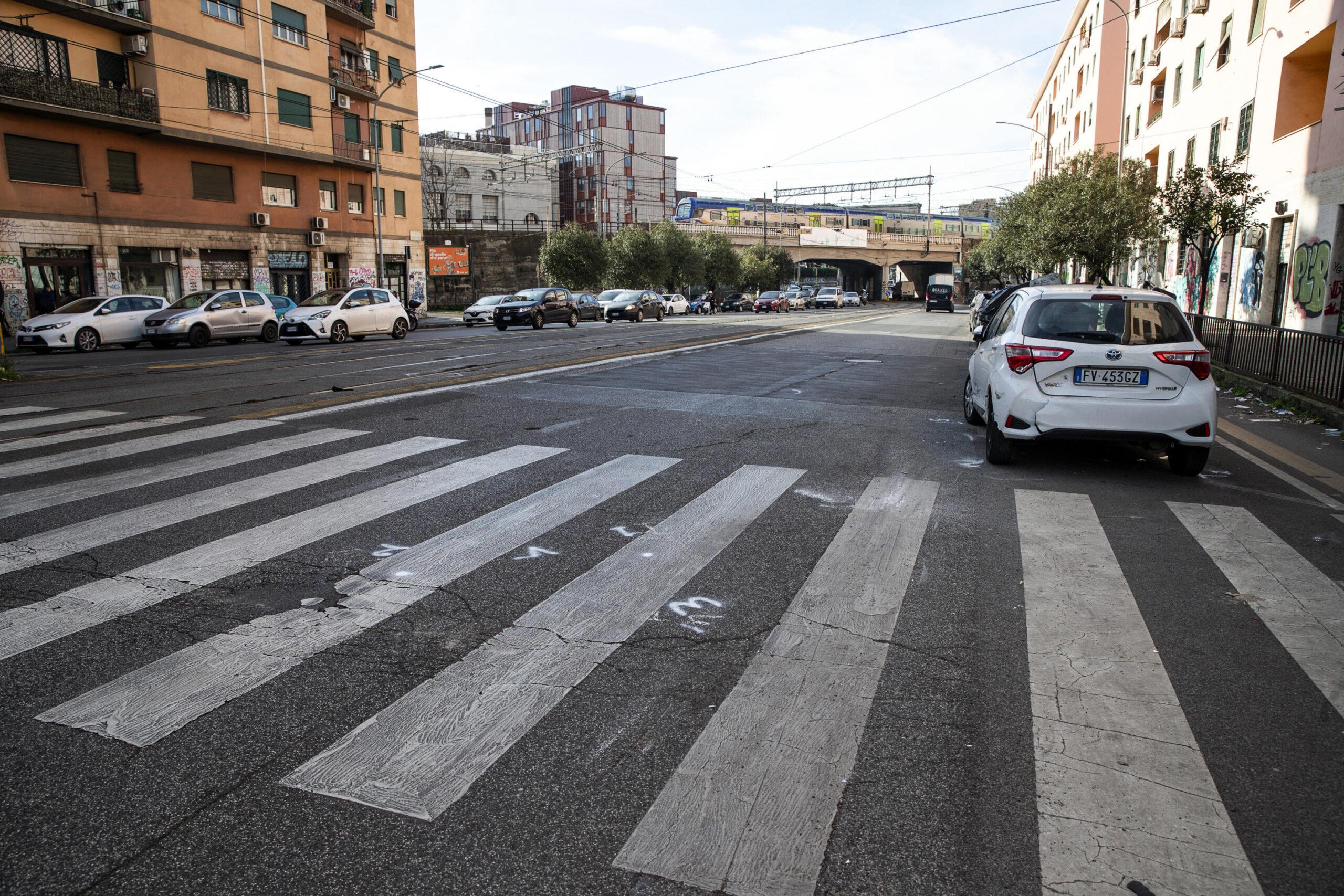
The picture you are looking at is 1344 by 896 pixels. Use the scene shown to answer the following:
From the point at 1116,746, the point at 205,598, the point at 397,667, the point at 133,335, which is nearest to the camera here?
the point at 1116,746

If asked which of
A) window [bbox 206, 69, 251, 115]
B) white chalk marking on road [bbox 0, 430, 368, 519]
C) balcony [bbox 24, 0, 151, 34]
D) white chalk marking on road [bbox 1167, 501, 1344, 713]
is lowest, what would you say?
white chalk marking on road [bbox 1167, 501, 1344, 713]

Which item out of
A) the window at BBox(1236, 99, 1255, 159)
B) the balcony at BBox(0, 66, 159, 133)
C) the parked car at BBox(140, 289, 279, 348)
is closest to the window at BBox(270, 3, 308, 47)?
the balcony at BBox(0, 66, 159, 133)

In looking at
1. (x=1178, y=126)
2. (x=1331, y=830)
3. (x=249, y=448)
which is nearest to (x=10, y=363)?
(x=249, y=448)

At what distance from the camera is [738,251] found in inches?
3521

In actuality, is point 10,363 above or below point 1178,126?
below

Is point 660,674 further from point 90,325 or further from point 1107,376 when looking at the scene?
point 90,325

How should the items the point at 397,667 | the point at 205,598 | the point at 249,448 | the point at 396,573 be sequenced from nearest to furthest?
1. the point at 397,667
2. the point at 205,598
3. the point at 396,573
4. the point at 249,448

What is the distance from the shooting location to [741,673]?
3600 millimetres

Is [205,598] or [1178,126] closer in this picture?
[205,598]

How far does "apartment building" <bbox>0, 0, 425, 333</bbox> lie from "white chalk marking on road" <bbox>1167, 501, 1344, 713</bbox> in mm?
30643

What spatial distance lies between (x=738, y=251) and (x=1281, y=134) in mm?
69668

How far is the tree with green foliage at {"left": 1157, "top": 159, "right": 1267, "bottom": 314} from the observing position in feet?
68.4

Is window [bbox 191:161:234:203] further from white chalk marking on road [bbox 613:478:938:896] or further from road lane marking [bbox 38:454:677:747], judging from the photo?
white chalk marking on road [bbox 613:478:938:896]

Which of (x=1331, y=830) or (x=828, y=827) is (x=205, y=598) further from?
(x=1331, y=830)
